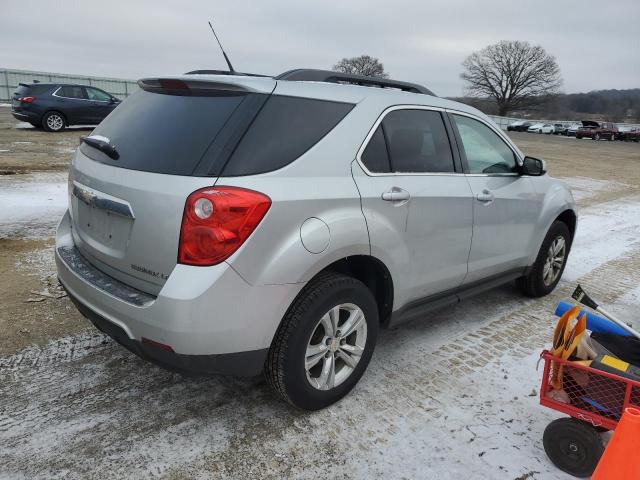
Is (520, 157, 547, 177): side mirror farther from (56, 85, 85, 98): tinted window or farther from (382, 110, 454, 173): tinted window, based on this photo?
(56, 85, 85, 98): tinted window

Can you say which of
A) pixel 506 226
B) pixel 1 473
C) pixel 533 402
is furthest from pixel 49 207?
pixel 533 402

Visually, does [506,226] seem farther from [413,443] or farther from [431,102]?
[413,443]

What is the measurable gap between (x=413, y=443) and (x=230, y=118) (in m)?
1.84

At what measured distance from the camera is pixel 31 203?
22.8 feet

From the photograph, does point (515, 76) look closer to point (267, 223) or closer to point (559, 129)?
point (559, 129)

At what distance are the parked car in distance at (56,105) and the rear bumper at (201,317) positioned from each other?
1522 centimetres

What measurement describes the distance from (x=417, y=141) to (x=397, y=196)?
21.4 inches

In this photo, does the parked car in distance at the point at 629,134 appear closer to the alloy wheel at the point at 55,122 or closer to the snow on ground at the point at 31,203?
the alloy wheel at the point at 55,122

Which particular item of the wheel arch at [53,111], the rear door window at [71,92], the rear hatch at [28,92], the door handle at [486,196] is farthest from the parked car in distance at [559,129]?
the door handle at [486,196]

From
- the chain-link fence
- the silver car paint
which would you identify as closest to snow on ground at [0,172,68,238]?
the silver car paint

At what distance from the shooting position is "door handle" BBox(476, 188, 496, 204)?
3.57 metres

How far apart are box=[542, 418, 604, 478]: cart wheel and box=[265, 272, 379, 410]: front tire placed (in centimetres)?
102

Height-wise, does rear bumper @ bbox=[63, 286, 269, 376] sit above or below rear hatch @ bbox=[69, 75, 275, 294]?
below

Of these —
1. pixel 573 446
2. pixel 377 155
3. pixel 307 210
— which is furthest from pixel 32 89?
pixel 573 446
